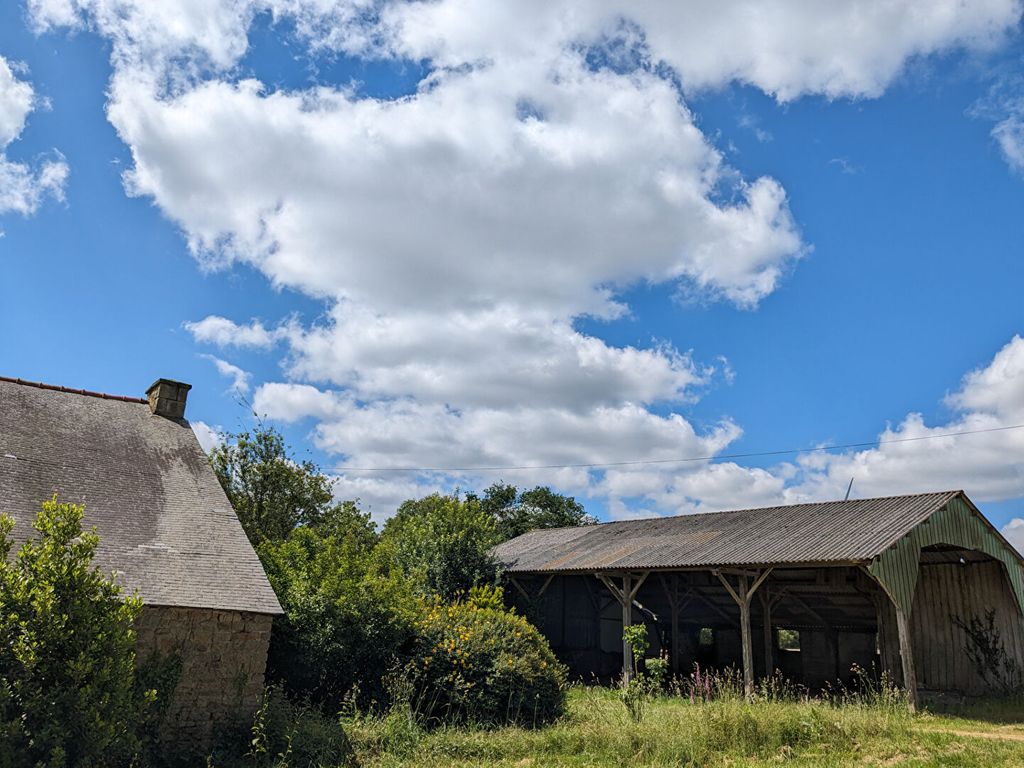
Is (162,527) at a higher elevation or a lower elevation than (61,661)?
higher

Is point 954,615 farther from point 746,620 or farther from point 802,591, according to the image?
point 746,620

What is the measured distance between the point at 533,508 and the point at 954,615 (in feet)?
99.2

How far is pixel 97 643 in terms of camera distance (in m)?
7.63

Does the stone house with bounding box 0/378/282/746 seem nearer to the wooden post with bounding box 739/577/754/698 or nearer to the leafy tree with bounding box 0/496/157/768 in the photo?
the leafy tree with bounding box 0/496/157/768

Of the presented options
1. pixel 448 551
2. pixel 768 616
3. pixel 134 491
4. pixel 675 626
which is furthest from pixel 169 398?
pixel 768 616

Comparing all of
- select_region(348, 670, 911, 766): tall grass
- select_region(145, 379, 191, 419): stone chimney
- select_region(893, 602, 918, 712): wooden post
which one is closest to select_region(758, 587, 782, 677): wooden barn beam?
select_region(893, 602, 918, 712): wooden post

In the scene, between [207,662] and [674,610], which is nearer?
[207,662]

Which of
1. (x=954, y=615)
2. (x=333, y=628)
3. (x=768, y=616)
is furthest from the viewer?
(x=768, y=616)

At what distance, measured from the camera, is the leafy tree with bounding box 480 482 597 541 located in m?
44.2

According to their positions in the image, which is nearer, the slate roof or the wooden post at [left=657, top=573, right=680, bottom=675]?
the slate roof

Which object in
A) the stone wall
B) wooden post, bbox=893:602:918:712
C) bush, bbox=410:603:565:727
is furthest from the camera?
wooden post, bbox=893:602:918:712

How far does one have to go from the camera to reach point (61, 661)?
7.53 metres

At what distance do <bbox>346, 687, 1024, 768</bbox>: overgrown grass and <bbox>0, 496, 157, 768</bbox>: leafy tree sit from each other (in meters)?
3.39

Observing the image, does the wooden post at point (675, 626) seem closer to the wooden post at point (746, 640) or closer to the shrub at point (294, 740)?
the wooden post at point (746, 640)
